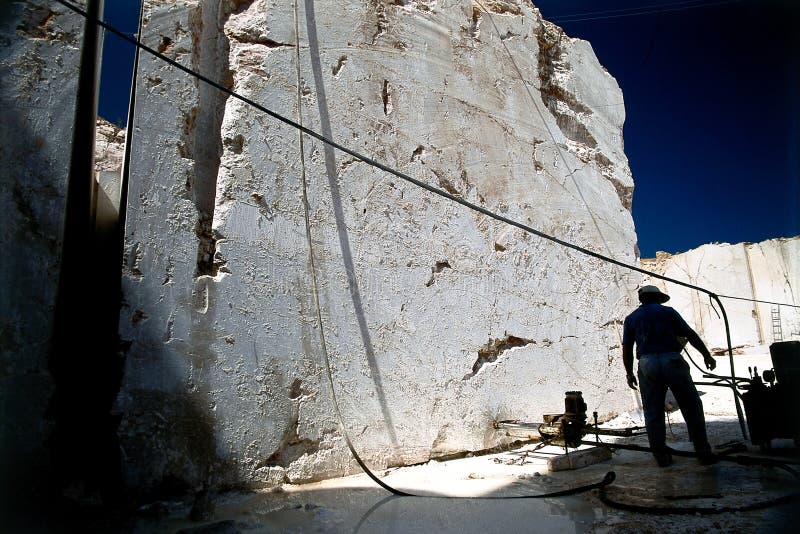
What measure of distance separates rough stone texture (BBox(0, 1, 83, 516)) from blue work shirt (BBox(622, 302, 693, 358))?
10.4 ft

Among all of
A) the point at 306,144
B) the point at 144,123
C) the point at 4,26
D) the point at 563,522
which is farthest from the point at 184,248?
the point at 563,522

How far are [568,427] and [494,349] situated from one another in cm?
73

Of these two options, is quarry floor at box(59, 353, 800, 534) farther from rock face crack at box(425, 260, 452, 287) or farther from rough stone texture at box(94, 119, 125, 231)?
rough stone texture at box(94, 119, 125, 231)

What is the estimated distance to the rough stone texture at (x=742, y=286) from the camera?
14352mm

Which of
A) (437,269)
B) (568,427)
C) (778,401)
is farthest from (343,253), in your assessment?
(778,401)

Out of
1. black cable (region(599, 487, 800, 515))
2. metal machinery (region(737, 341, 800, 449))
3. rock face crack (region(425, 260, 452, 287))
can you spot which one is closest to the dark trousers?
metal machinery (region(737, 341, 800, 449))

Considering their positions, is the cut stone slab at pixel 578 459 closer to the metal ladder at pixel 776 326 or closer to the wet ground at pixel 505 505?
the wet ground at pixel 505 505

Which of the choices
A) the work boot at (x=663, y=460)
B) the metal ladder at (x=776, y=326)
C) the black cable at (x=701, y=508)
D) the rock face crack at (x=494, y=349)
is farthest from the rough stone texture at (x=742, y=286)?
the black cable at (x=701, y=508)

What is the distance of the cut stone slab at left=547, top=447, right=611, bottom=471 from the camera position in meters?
A: 3.09

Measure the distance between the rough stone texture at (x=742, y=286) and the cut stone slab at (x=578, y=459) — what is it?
41.8 feet

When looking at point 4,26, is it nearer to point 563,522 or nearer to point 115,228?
point 115,228

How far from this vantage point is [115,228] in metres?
3.26

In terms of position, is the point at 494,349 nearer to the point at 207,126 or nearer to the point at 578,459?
the point at 578,459

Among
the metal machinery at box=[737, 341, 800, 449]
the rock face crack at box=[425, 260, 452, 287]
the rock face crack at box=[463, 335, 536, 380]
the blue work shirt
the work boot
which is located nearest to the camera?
the metal machinery at box=[737, 341, 800, 449]
